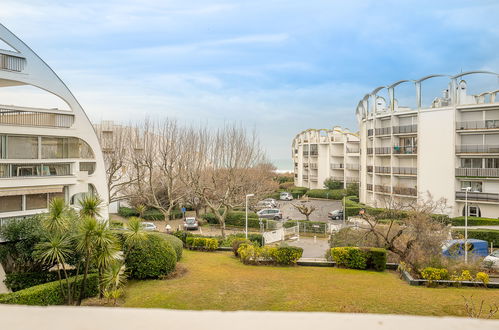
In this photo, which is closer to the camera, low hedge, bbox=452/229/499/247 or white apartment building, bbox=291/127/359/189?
low hedge, bbox=452/229/499/247

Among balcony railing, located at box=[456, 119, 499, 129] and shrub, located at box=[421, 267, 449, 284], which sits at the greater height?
→ balcony railing, located at box=[456, 119, 499, 129]

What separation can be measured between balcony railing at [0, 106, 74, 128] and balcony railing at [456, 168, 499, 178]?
105 feet

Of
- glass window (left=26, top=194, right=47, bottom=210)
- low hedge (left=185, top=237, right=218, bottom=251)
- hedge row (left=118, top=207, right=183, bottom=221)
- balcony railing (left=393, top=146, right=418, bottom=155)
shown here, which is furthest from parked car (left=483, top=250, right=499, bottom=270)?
hedge row (left=118, top=207, right=183, bottom=221)

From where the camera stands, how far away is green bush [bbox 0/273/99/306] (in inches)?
460

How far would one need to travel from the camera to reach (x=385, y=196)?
4144 centimetres

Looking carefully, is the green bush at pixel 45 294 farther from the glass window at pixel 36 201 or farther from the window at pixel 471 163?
the window at pixel 471 163

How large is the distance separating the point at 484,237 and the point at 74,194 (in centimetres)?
2724

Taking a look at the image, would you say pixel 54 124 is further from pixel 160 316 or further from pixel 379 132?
pixel 379 132

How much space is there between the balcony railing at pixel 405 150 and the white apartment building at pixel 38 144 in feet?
99.0

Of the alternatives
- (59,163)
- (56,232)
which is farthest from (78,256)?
(59,163)

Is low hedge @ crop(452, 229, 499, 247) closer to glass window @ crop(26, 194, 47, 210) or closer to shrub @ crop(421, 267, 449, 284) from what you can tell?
shrub @ crop(421, 267, 449, 284)

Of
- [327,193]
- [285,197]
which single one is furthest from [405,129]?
[285,197]

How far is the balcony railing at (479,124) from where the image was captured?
33.6 m

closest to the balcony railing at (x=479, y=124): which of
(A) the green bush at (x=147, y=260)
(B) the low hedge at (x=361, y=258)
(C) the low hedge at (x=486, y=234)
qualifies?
(C) the low hedge at (x=486, y=234)
